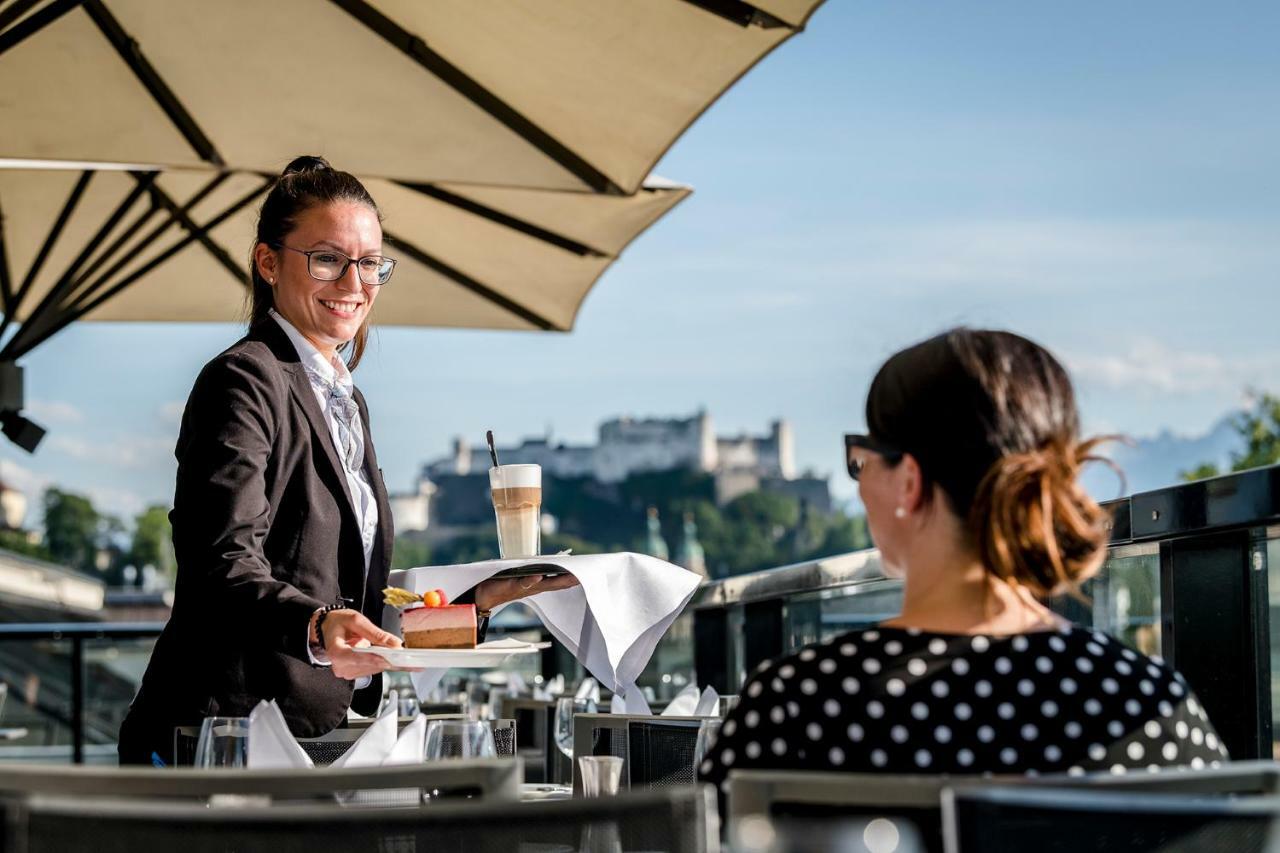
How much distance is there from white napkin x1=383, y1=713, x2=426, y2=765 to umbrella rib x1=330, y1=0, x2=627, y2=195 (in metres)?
2.33

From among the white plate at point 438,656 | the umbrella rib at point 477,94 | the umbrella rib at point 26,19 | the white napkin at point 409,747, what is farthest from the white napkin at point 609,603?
the umbrella rib at point 26,19

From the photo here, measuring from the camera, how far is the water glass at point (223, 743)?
5.98 feet

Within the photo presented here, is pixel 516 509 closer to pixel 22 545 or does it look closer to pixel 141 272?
pixel 141 272

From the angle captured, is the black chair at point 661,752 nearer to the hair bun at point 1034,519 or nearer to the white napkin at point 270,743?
the white napkin at point 270,743

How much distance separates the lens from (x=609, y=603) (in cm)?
249

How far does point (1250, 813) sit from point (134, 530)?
337 ft

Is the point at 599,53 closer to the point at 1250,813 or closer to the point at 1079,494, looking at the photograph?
the point at 1079,494

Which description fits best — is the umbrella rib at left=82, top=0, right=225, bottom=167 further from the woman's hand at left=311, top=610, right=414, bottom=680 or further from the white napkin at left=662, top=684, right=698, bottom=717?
the woman's hand at left=311, top=610, right=414, bottom=680

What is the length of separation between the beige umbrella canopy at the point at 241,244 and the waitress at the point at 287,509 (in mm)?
2172

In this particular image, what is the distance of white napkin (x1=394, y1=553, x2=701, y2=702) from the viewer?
245 cm

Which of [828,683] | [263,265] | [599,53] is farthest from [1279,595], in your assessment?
[599,53]

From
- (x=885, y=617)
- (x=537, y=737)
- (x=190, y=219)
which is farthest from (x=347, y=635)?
(x=190, y=219)

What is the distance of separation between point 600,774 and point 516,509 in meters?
0.72

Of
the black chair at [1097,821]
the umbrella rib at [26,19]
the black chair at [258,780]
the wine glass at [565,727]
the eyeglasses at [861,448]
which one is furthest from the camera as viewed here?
the umbrella rib at [26,19]
